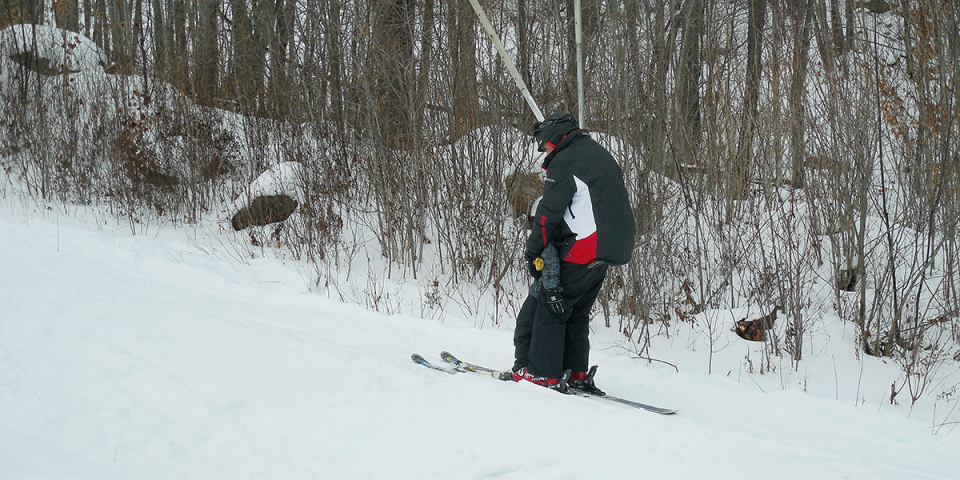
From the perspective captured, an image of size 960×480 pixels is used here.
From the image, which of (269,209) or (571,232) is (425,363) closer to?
(571,232)

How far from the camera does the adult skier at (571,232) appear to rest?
393 centimetres

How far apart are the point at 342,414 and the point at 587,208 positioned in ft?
5.89

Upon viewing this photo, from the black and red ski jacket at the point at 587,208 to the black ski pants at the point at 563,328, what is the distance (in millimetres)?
153

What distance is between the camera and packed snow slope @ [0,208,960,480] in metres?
3.12

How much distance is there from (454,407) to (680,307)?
149 inches

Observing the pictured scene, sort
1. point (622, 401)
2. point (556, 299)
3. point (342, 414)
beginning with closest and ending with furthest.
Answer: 1. point (342, 414)
2. point (556, 299)
3. point (622, 401)

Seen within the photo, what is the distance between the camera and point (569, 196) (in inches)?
154

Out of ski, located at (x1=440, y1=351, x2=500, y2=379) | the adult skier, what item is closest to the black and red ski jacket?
the adult skier

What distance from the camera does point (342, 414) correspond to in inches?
145

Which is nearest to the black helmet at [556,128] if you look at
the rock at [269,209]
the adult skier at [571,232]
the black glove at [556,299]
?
the adult skier at [571,232]

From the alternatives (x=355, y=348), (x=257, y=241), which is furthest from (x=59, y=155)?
(x=355, y=348)

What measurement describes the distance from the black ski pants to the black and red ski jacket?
0.15 metres

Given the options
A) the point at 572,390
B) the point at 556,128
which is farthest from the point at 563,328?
the point at 556,128

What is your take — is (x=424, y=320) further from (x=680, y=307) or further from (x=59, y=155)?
(x=59, y=155)
